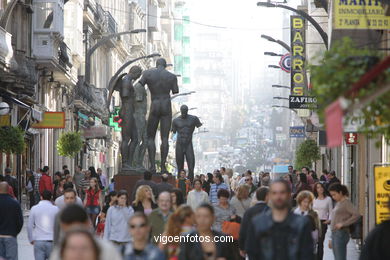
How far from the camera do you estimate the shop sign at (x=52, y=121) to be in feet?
136

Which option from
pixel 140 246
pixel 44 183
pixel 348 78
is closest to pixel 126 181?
pixel 44 183

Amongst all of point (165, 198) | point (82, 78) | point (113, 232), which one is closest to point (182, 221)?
point (165, 198)

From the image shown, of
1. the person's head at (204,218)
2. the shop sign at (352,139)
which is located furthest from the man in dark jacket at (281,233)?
the shop sign at (352,139)

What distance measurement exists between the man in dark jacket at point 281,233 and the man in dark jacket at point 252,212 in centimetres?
183

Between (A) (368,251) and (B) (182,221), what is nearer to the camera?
(A) (368,251)

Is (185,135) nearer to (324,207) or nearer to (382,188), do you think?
(324,207)

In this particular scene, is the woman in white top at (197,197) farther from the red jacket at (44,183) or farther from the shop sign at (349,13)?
the red jacket at (44,183)

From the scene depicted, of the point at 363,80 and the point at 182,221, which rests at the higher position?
the point at 363,80

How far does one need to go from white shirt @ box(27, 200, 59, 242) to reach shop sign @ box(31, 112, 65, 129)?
2632cm

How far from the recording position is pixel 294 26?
1844 inches

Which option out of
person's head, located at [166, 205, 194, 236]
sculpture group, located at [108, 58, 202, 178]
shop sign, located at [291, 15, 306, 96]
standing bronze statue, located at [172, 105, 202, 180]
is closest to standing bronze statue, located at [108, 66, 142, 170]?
sculpture group, located at [108, 58, 202, 178]

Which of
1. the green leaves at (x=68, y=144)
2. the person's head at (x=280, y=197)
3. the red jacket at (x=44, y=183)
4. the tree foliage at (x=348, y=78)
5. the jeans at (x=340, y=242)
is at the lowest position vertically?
the jeans at (x=340, y=242)

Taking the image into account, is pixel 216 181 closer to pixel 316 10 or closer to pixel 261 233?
pixel 261 233

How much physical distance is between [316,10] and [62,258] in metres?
45.8
